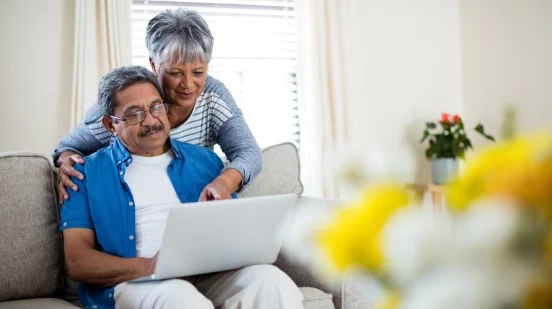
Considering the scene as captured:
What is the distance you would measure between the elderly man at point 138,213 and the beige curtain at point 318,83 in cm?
206

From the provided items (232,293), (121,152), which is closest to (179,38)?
(121,152)

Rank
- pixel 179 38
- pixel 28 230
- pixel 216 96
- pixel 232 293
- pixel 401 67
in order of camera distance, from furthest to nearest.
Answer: pixel 401 67, pixel 216 96, pixel 179 38, pixel 28 230, pixel 232 293

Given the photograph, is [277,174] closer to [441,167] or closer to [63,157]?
[63,157]

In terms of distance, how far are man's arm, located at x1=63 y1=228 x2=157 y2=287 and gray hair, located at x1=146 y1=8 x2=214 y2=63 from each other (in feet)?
2.42

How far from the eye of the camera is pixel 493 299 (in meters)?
0.27

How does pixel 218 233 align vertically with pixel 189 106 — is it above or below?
below

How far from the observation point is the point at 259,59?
14.0ft

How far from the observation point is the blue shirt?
1854 mm

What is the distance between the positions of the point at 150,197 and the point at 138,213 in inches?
2.7

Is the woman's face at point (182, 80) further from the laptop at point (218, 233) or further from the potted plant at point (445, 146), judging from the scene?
the potted plant at point (445, 146)

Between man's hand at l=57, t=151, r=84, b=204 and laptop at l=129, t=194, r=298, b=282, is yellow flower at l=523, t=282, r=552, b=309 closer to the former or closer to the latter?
laptop at l=129, t=194, r=298, b=282

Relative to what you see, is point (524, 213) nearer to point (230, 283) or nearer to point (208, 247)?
point (208, 247)

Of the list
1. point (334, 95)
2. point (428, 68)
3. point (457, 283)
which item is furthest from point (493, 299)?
point (428, 68)

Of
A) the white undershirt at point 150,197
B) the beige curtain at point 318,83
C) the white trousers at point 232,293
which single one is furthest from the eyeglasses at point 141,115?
the beige curtain at point 318,83
